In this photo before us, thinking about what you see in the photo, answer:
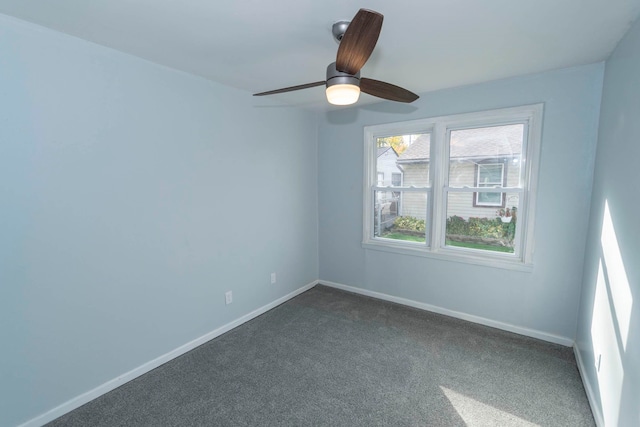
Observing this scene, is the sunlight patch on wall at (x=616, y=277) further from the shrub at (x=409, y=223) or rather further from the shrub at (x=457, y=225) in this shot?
the shrub at (x=409, y=223)

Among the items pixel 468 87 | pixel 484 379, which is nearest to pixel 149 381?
pixel 484 379

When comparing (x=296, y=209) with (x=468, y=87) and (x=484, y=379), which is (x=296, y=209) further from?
(x=484, y=379)

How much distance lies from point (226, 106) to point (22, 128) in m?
1.43

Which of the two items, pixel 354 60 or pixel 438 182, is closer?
pixel 354 60

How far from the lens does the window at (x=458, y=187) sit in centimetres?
267

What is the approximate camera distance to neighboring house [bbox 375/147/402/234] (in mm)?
3438

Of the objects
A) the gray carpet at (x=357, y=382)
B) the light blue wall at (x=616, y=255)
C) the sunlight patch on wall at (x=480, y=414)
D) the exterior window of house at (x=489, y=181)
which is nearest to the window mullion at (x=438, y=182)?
the exterior window of house at (x=489, y=181)

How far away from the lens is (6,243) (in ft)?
5.29

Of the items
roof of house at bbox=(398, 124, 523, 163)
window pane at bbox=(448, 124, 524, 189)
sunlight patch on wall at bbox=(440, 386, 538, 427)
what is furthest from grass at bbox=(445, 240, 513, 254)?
sunlight patch on wall at bbox=(440, 386, 538, 427)

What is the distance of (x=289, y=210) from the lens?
3.53 metres

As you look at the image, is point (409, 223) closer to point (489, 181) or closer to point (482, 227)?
point (482, 227)

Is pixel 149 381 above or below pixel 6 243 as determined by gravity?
below

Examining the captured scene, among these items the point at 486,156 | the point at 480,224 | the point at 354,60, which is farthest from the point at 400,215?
the point at 354,60

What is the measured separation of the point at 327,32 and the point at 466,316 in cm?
292
